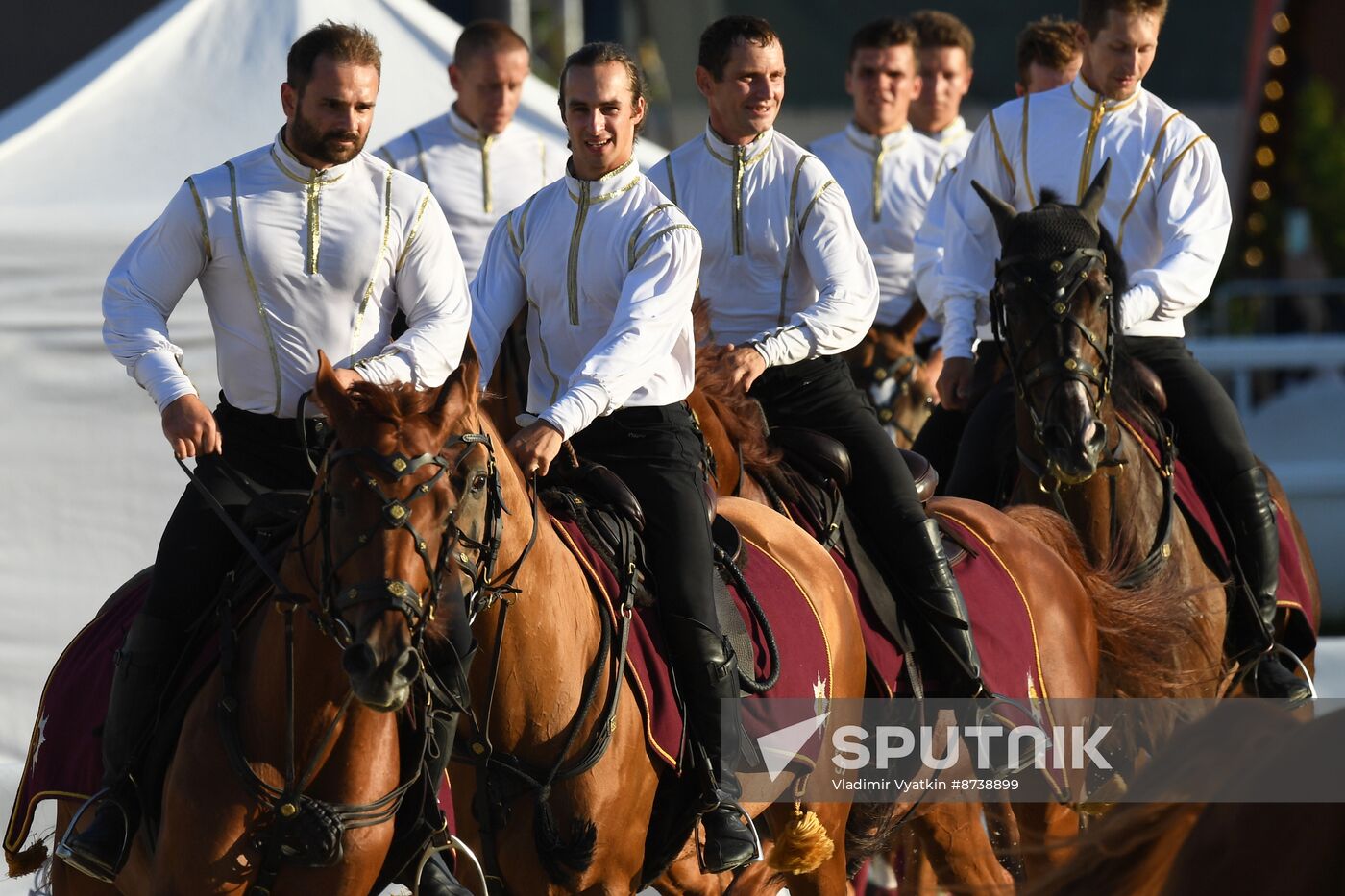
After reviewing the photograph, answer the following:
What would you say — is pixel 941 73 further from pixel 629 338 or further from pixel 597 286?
pixel 629 338

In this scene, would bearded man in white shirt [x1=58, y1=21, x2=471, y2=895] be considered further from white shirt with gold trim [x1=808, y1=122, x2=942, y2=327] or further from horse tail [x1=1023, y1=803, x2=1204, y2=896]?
white shirt with gold trim [x1=808, y1=122, x2=942, y2=327]

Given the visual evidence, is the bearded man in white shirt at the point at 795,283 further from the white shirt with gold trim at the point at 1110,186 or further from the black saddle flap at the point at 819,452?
the white shirt with gold trim at the point at 1110,186

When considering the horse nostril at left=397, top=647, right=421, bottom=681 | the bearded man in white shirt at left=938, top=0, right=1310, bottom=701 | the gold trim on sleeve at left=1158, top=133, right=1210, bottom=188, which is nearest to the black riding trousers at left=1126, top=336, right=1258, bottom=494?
the bearded man in white shirt at left=938, top=0, right=1310, bottom=701

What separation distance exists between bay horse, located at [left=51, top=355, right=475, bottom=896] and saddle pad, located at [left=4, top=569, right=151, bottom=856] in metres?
0.31

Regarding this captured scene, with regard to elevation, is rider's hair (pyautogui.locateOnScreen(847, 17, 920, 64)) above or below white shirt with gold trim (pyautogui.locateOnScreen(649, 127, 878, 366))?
above

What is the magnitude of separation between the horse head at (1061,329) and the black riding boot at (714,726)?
5.30 feet

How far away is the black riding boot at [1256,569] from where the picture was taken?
22.3 ft

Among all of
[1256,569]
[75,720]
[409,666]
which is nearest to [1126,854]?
[409,666]

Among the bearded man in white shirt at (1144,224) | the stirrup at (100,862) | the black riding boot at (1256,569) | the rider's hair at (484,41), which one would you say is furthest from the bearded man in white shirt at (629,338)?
the rider's hair at (484,41)

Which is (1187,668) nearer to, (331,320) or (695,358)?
(695,358)

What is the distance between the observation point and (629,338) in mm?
4848

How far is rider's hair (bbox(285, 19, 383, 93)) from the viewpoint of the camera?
4.68 metres

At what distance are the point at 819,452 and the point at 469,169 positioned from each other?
3013 millimetres

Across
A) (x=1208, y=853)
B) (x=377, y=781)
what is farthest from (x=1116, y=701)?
(x=1208, y=853)
